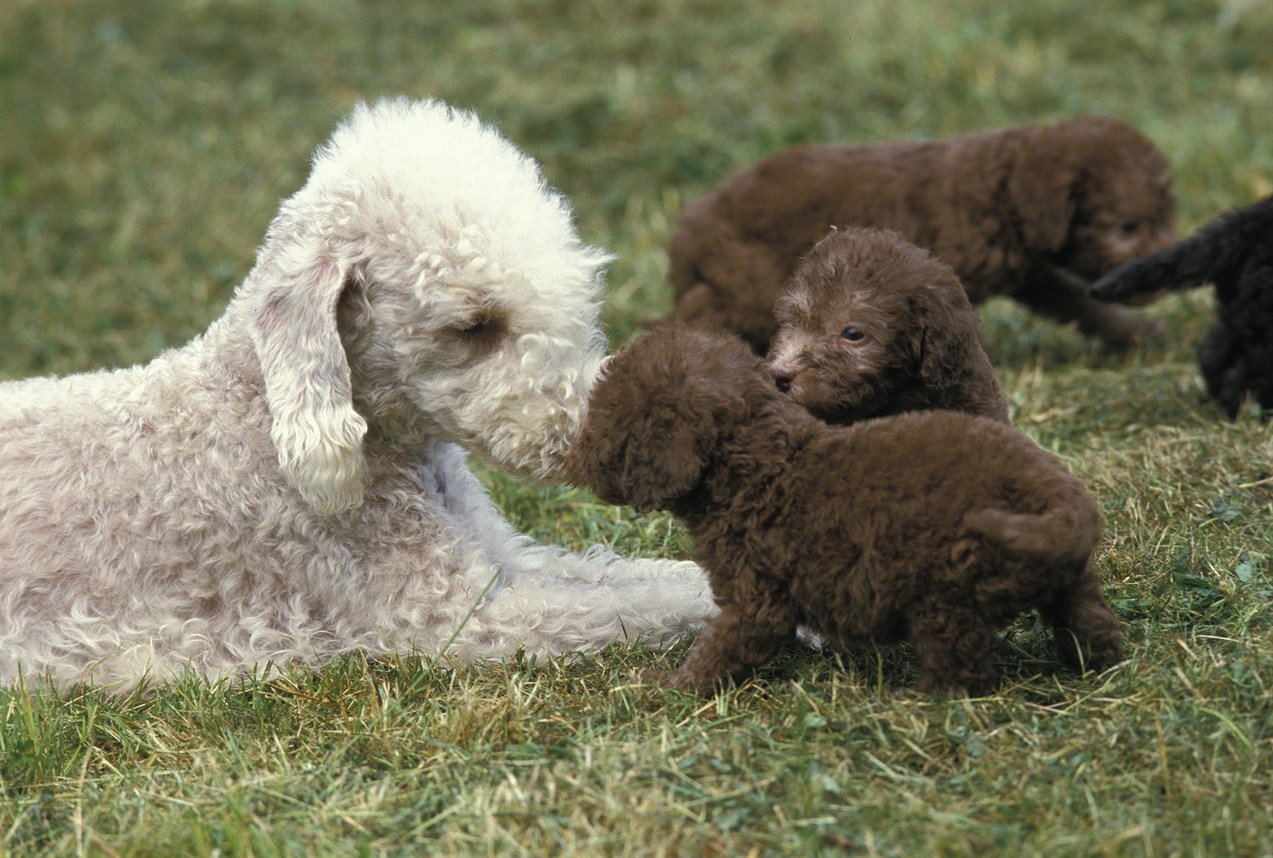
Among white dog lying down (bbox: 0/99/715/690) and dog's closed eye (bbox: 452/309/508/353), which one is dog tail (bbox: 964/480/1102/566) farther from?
dog's closed eye (bbox: 452/309/508/353)

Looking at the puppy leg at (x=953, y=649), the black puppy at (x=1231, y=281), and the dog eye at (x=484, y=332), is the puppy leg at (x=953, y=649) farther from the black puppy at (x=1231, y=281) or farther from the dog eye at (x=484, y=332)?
the black puppy at (x=1231, y=281)

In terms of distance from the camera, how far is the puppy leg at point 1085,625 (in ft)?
10.9

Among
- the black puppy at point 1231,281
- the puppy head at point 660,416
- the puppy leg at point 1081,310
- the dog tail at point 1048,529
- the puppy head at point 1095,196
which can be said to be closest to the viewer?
the dog tail at point 1048,529

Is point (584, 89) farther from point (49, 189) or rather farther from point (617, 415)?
point (617, 415)

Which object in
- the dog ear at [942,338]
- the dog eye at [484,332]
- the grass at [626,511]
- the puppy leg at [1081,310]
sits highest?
the dog eye at [484,332]

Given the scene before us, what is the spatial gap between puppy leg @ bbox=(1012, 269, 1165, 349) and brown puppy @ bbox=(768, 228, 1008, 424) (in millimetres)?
2781

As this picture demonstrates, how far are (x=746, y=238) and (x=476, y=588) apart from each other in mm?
2769

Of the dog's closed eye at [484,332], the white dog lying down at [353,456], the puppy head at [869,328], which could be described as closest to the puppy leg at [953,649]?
the puppy head at [869,328]

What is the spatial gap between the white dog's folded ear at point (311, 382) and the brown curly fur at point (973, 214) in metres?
2.66

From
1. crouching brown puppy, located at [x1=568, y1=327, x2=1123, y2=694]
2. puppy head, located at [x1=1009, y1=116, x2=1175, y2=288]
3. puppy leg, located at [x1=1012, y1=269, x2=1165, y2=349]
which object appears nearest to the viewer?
crouching brown puppy, located at [x1=568, y1=327, x2=1123, y2=694]

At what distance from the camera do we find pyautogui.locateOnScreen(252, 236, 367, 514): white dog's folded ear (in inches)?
143

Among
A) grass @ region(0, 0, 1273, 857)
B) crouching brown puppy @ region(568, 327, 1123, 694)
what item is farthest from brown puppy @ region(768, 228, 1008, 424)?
grass @ region(0, 0, 1273, 857)

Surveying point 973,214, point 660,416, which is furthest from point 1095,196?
point 660,416

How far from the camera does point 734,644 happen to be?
3400 millimetres
